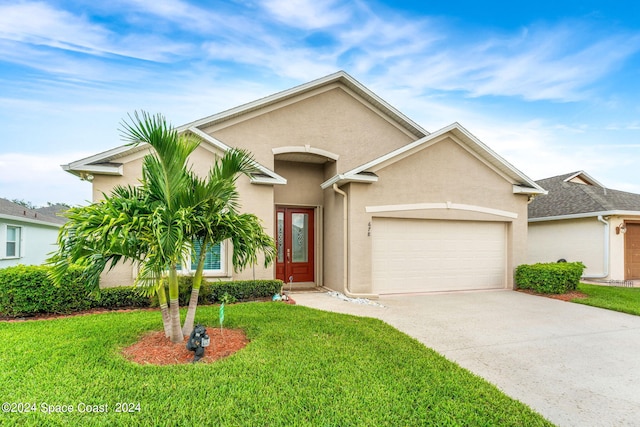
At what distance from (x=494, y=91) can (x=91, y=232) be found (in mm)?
16017

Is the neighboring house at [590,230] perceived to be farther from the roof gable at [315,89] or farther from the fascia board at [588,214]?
the roof gable at [315,89]

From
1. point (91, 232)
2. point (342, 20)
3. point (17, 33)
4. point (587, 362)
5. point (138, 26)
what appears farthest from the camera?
point (342, 20)

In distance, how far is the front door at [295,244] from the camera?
10.9m

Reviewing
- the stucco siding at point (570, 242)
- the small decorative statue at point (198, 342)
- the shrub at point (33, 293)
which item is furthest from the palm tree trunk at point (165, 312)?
the stucco siding at point (570, 242)

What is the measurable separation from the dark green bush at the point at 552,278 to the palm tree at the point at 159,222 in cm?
996

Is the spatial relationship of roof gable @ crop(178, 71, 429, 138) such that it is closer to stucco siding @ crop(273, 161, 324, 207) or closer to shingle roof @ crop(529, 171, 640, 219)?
stucco siding @ crop(273, 161, 324, 207)

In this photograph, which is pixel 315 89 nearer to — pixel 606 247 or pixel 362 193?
pixel 362 193

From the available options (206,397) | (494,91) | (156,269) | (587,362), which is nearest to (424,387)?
(206,397)

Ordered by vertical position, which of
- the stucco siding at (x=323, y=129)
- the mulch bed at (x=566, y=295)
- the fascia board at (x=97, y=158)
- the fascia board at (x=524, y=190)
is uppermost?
the stucco siding at (x=323, y=129)

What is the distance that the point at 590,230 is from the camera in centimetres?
1326

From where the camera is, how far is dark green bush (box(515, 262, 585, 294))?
9703 mm

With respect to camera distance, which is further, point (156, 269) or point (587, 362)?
point (587, 362)

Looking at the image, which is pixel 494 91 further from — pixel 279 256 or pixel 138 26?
pixel 138 26

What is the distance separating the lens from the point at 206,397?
10.7ft
